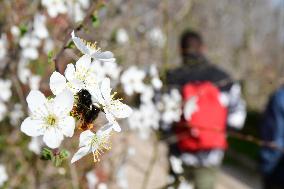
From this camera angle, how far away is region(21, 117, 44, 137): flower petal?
1501 millimetres

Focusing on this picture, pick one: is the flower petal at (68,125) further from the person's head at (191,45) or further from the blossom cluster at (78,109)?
the person's head at (191,45)

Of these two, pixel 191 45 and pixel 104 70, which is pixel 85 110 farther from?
pixel 191 45

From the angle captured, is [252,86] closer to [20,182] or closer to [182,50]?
[182,50]

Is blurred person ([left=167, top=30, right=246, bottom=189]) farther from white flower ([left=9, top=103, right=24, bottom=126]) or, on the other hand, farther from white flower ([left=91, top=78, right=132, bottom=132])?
white flower ([left=91, top=78, right=132, bottom=132])

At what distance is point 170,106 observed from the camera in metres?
4.74

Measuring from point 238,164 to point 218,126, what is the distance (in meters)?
7.49

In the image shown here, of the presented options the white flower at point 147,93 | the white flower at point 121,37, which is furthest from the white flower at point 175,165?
the white flower at point 121,37

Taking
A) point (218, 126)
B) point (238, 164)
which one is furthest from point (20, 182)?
point (238, 164)

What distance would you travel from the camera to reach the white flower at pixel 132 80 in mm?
4240

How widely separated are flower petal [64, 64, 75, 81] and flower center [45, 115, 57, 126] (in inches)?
3.7

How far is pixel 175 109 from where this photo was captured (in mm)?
4746

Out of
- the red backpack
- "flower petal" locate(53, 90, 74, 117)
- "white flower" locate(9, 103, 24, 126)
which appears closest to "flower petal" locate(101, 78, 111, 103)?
"flower petal" locate(53, 90, 74, 117)

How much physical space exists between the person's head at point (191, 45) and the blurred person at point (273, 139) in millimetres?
666

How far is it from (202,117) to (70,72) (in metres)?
3.29
